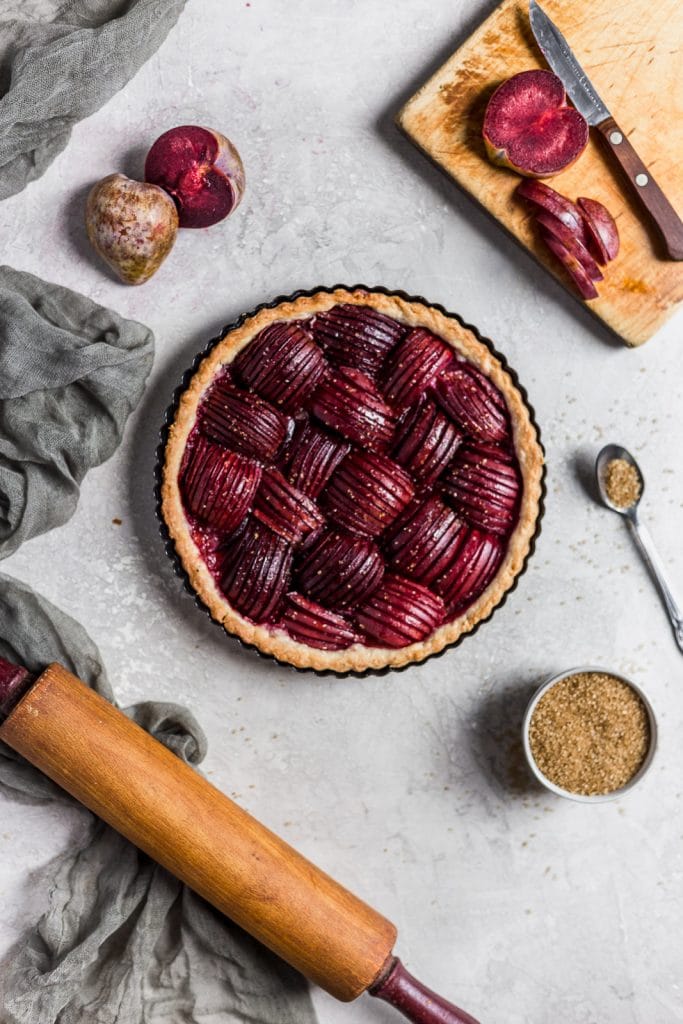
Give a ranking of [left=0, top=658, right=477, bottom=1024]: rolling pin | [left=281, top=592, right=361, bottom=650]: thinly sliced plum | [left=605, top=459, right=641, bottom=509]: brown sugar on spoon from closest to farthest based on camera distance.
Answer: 1. [left=0, top=658, right=477, bottom=1024]: rolling pin
2. [left=281, top=592, right=361, bottom=650]: thinly sliced plum
3. [left=605, top=459, right=641, bottom=509]: brown sugar on spoon

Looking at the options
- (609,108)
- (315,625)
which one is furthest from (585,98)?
(315,625)

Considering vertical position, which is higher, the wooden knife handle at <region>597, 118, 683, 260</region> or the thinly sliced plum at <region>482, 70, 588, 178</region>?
the wooden knife handle at <region>597, 118, 683, 260</region>

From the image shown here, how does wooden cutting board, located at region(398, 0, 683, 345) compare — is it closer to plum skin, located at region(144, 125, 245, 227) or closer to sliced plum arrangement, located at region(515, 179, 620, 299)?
sliced plum arrangement, located at region(515, 179, 620, 299)

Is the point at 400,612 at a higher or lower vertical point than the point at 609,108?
lower

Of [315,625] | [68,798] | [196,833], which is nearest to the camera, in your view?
[196,833]

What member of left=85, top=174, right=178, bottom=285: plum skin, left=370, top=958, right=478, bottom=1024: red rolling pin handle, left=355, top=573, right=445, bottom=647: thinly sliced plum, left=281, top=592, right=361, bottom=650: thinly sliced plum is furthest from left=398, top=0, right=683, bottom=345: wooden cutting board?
left=370, top=958, right=478, bottom=1024: red rolling pin handle

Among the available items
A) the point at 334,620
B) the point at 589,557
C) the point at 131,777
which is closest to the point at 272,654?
the point at 334,620

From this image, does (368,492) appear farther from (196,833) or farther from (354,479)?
(196,833)

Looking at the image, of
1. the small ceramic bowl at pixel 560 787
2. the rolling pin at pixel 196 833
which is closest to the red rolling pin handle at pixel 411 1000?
the rolling pin at pixel 196 833

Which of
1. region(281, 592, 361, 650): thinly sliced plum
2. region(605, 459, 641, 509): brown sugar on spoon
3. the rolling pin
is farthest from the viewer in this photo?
region(605, 459, 641, 509): brown sugar on spoon
